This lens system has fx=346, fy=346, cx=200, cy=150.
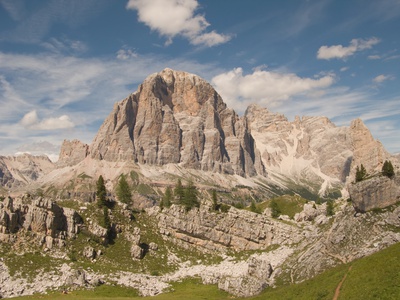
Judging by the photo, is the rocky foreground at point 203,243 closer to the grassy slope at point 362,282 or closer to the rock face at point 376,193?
→ the rock face at point 376,193

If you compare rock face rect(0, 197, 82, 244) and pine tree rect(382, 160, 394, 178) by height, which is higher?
pine tree rect(382, 160, 394, 178)

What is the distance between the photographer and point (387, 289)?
3450cm

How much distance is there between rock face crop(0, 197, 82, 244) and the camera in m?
80.2

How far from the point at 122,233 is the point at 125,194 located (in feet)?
96.4

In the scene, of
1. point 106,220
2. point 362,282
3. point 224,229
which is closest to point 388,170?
point 362,282

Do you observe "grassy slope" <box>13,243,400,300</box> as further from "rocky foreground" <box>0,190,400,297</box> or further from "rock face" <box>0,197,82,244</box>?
"rock face" <box>0,197,82,244</box>

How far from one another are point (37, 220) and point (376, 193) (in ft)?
245

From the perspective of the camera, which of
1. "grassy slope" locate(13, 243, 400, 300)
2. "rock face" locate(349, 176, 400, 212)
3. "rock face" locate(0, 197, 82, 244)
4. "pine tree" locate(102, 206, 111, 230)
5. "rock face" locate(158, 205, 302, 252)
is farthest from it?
"rock face" locate(158, 205, 302, 252)

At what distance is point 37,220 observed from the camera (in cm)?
8262

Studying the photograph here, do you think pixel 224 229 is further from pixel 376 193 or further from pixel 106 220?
pixel 376 193

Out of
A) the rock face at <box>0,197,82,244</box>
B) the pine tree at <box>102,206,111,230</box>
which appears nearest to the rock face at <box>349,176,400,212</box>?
the pine tree at <box>102,206,111,230</box>

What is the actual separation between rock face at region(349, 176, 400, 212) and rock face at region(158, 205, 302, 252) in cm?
3285

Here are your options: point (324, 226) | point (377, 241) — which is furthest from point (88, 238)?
point (377, 241)

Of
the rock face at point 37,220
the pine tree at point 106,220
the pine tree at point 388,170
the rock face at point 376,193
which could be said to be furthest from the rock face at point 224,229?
the pine tree at point 388,170
